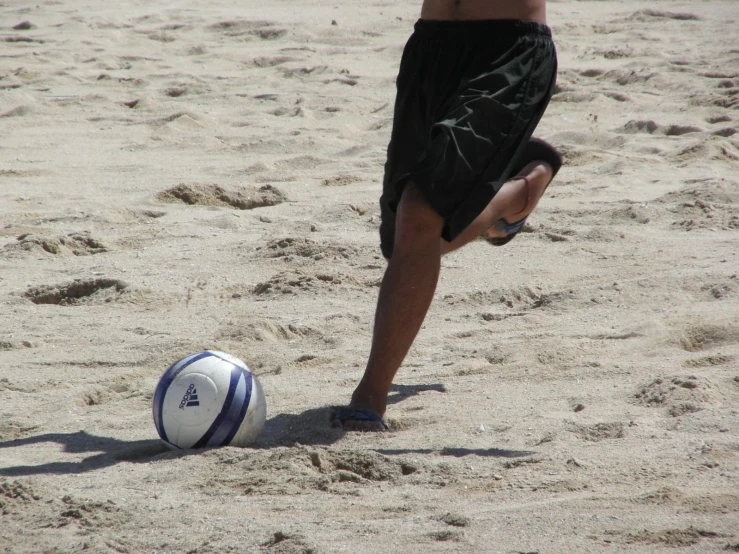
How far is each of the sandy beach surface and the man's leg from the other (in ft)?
0.50

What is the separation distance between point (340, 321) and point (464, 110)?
138 centimetres

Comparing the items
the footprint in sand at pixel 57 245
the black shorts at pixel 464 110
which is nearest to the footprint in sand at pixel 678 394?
the black shorts at pixel 464 110

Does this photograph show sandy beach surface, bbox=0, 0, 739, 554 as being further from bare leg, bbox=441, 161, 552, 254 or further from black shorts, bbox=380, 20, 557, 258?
black shorts, bbox=380, 20, 557, 258

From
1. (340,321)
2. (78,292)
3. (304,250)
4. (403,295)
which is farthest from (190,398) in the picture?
(304,250)

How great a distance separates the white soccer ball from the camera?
2859 mm

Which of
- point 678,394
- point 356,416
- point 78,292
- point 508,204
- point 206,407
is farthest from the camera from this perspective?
point 78,292

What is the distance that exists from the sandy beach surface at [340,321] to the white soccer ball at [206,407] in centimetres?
7

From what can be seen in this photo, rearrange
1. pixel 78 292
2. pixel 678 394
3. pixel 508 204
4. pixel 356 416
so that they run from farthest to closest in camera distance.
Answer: pixel 78 292
pixel 508 204
pixel 678 394
pixel 356 416

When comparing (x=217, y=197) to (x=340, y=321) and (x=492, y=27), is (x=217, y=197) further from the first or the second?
(x=492, y=27)

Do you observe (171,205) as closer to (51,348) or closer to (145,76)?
(51,348)

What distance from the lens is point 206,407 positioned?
2861 millimetres

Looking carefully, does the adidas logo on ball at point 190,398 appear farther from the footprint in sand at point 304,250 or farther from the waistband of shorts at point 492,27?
the footprint in sand at point 304,250

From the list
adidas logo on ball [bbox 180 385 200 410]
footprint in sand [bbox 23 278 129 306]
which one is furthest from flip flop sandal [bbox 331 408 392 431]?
footprint in sand [bbox 23 278 129 306]

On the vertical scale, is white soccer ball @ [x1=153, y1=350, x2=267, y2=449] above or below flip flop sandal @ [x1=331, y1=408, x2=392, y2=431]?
above
